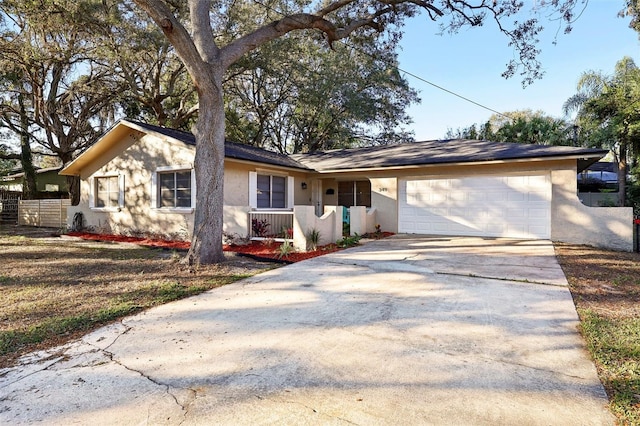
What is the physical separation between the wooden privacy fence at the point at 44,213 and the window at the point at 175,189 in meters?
7.87

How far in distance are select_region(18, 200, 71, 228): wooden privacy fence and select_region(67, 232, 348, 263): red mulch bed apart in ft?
15.4

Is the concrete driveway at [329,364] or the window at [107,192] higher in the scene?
the window at [107,192]

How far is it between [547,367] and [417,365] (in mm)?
1080

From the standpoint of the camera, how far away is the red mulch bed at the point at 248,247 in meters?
8.26

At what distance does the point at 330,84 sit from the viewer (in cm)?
1911

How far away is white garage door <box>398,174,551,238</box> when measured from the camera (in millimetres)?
10594

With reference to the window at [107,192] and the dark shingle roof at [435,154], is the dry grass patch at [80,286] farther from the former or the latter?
the dark shingle roof at [435,154]

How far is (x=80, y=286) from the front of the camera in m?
5.61

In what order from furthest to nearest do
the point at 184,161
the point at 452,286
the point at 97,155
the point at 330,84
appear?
the point at 330,84 < the point at 97,155 < the point at 184,161 < the point at 452,286

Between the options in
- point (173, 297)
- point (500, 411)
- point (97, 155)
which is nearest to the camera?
point (500, 411)

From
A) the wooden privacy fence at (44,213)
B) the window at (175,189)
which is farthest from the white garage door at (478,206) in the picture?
the wooden privacy fence at (44,213)

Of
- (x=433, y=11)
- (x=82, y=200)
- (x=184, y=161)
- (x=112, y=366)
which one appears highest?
(x=433, y=11)

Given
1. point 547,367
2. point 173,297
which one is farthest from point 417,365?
point 173,297

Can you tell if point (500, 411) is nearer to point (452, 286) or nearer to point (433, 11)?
point (452, 286)
